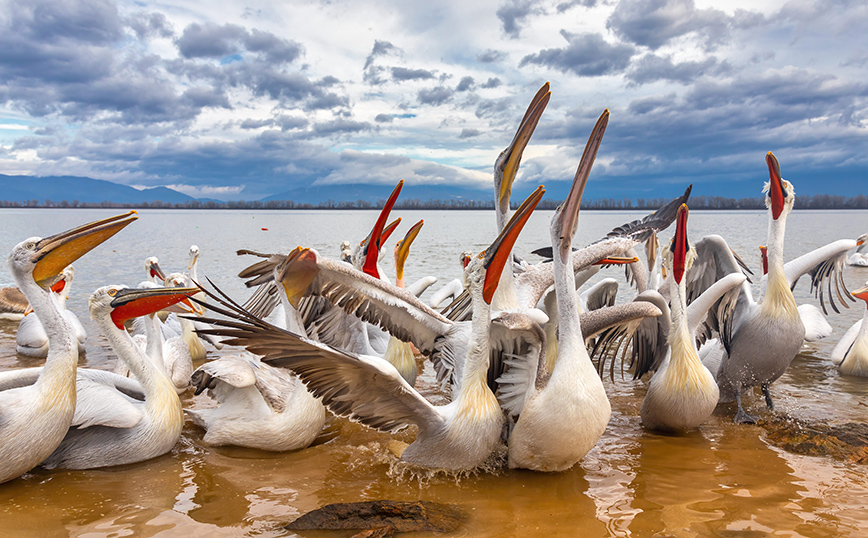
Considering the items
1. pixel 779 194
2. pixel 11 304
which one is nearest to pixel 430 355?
pixel 779 194

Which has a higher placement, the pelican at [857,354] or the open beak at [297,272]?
the open beak at [297,272]

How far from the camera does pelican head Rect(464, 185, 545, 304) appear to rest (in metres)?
3.34

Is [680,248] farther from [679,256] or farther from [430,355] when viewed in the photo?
[430,355]

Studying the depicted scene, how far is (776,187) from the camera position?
199 inches

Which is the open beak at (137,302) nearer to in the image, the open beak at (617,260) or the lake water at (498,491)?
the lake water at (498,491)

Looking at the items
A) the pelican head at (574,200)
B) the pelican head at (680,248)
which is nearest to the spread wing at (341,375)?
the pelican head at (574,200)

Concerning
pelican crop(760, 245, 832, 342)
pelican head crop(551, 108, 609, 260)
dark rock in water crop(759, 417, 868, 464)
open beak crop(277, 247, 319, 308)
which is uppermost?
pelican head crop(551, 108, 609, 260)

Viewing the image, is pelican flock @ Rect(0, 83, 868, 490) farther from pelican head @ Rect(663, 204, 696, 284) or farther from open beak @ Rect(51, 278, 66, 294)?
open beak @ Rect(51, 278, 66, 294)

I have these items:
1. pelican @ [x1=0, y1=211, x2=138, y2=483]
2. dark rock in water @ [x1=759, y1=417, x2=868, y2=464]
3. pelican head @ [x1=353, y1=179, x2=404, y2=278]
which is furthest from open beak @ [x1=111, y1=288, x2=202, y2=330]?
dark rock in water @ [x1=759, y1=417, x2=868, y2=464]

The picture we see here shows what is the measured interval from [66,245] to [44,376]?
79cm

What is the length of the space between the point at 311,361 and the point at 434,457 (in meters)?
1.01

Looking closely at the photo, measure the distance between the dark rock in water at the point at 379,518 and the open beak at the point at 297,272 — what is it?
162 centimetres

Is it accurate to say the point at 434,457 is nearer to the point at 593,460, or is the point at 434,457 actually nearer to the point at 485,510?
the point at 485,510

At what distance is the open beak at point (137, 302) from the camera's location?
12.4 ft
